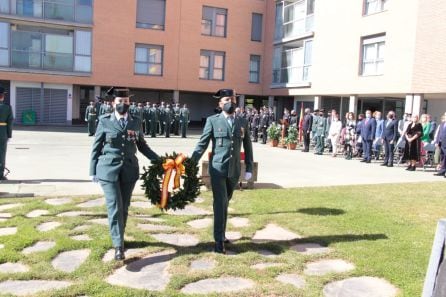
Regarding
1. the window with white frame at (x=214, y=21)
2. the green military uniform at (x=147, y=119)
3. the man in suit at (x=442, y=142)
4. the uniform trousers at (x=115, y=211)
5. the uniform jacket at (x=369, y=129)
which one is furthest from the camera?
the window with white frame at (x=214, y=21)

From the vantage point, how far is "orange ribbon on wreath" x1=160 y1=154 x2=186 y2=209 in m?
6.13

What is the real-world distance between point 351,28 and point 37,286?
74.6 feet

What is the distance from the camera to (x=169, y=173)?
6145mm

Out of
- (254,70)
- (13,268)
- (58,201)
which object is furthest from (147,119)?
(13,268)

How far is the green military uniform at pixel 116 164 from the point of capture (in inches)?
221

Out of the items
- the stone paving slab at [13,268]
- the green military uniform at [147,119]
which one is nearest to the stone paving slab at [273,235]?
the stone paving slab at [13,268]

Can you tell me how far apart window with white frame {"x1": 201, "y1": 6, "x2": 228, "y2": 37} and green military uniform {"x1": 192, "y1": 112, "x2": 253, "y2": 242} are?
2868 cm

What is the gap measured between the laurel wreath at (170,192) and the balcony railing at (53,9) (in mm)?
26742

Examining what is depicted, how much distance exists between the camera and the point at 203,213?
321 inches

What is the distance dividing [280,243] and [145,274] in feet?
6.62

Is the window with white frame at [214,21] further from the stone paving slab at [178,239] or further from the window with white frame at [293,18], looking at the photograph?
the stone paving slab at [178,239]

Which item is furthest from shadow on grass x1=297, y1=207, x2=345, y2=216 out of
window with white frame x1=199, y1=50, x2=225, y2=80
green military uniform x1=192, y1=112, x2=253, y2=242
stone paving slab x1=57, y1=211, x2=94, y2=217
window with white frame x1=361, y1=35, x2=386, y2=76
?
window with white frame x1=199, y1=50, x2=225, y2=80

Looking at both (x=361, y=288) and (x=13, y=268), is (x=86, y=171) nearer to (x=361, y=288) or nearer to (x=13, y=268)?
(x=13, y=268)

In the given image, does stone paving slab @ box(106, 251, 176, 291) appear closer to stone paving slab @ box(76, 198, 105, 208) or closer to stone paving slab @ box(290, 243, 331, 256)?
stone paving slab @ box(290, 243, 331, 256)
